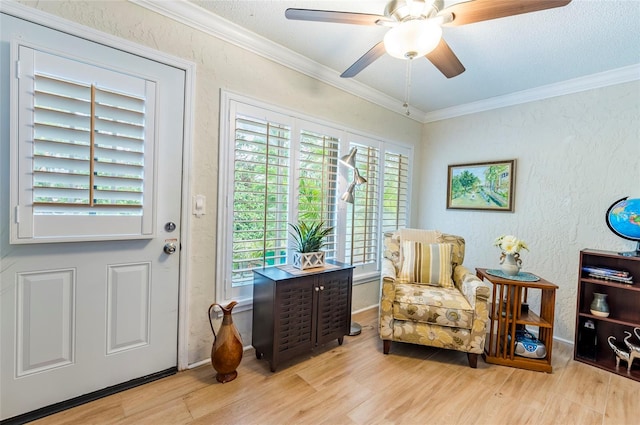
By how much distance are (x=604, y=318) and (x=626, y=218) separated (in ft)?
2.64

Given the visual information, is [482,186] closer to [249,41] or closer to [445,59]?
[445,59]

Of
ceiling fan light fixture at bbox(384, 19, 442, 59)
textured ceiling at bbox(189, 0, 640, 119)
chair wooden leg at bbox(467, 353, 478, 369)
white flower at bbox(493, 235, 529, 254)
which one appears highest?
textured ceiling at bbox(189, 0, 640, 119)

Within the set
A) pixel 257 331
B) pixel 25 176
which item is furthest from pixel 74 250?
pixel 257 331

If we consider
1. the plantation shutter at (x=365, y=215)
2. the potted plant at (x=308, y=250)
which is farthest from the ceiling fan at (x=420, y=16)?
the plantation shutter at (x=365, y=215)

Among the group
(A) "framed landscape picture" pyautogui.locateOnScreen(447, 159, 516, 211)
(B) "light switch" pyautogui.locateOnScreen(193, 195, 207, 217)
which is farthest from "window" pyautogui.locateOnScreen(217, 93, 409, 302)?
(A) "framed landscape picture" pyautogui.locateOnScreen(447, 159, 516, 211)

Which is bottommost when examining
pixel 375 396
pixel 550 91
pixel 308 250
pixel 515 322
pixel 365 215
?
pixel 375 396

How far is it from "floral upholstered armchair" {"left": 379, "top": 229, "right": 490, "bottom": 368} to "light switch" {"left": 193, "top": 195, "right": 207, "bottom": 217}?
152 cm

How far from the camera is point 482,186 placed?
128 inches

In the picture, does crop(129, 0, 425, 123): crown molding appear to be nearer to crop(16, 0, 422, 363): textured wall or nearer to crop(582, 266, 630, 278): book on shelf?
crop(16, 0, 422, 363): textured wall

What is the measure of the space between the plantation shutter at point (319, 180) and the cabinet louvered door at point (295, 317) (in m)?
0.69

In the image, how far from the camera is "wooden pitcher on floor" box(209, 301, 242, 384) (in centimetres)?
183

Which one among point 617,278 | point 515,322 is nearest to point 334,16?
point 515,322

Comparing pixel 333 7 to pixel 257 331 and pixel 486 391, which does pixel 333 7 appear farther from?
pixel 486 391

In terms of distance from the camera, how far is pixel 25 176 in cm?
141
